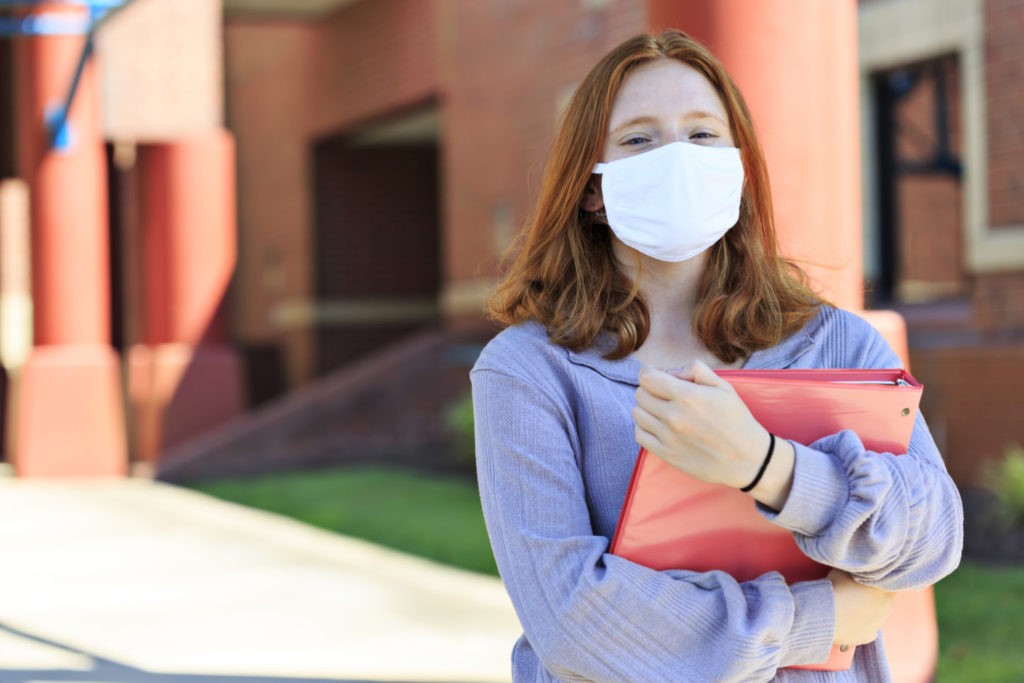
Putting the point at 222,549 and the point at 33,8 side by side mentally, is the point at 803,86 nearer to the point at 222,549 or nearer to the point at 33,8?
the point at 222,549

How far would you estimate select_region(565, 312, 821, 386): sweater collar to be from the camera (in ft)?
7.23

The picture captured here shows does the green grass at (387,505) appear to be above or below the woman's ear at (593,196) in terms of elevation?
below

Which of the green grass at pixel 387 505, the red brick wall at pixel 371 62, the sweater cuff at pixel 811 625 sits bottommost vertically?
the green grass at pixel 387 505

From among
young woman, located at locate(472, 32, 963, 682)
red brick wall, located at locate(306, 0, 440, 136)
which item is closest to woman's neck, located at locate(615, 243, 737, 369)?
young woman, located at locate(472, 32, 963, 682)

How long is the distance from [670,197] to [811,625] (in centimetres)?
72

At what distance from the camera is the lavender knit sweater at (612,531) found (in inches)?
78.2

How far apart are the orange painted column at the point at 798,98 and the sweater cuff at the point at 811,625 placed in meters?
1.97

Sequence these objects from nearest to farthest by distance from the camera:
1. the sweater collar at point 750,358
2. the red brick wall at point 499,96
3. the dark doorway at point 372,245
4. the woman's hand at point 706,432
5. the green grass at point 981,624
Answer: the woman's hand at point 706,432 < the sweater collar at point 750,358 < the green grass at point 981,624 < the red brick wall at point 499,96 < the dark doorway at point 372,245

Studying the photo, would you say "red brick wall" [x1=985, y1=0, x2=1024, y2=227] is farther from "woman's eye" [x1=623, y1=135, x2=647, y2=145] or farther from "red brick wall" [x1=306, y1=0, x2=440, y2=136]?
"woman's eye" [x1=623, y1=135, x2=647, y2=145]

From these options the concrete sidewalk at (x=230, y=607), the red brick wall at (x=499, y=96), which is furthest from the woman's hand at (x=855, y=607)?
the red brick wall at (x=499, y=96)

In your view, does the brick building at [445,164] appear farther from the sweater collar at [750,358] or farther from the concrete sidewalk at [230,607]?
the concrete sidewalk at [230,607]

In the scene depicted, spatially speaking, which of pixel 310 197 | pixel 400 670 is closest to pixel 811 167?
pixel 400 670

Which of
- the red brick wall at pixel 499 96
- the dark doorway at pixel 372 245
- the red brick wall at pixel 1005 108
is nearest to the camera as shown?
Answer: the red brick wall at pixel 1005 108

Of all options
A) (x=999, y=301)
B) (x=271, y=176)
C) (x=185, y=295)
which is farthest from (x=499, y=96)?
(x=999, y=301)
